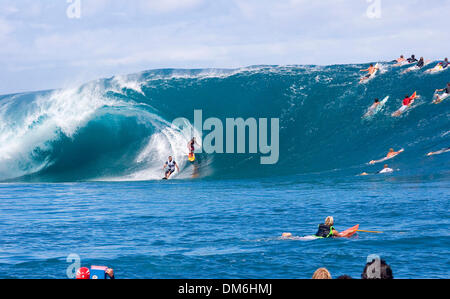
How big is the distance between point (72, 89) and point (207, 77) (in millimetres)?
11065

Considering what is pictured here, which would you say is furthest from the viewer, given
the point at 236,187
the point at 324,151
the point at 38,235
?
the point at 324,151

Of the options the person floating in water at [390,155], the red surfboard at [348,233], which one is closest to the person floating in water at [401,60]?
the person floating in water at [390,155]

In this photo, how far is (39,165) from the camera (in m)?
37.8

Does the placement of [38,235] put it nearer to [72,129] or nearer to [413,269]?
[413,269]

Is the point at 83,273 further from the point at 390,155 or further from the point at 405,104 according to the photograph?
the point at 405,104

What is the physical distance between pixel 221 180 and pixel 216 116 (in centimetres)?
1083

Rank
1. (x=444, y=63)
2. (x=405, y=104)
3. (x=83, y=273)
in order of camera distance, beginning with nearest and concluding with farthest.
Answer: (x=83, y=273) → (x=405, y=104) → (x=444, y=63)

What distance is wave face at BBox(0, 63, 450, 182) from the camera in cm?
3469

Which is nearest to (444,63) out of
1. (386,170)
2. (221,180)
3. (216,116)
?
(216,116)

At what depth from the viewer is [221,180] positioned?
32875mm

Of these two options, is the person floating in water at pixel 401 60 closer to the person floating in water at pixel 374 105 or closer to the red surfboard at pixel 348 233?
the person floating in water at pixel 374 105

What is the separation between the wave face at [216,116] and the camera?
34.7 meters

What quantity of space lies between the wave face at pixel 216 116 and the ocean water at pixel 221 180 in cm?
12
